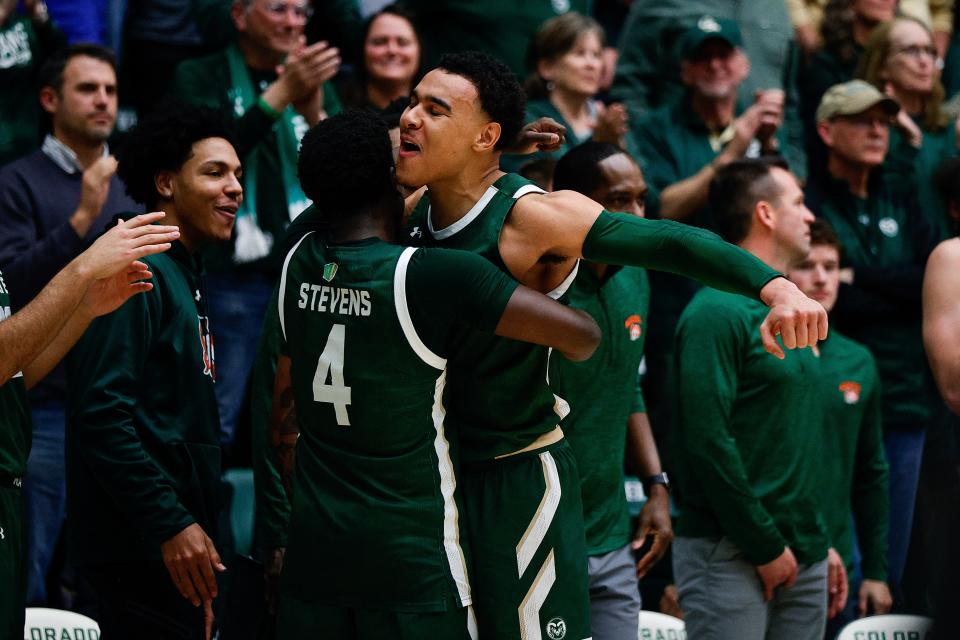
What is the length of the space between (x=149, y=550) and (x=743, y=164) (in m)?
3.01

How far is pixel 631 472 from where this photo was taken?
7203 millimetres

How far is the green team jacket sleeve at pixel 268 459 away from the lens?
4512mm

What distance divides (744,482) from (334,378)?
2034 millimetres

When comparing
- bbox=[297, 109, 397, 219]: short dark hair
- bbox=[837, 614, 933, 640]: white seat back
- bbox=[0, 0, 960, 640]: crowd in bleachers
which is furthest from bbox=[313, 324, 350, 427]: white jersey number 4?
bbox=[837, 614, 933, 640]: white seat back

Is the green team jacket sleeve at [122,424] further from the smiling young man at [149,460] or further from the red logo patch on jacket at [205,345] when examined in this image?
the red logo patch on jacket at [205,345]

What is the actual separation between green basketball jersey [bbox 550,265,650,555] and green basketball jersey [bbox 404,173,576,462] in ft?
2.93

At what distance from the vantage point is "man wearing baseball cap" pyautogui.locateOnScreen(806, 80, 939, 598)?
725 centimetres

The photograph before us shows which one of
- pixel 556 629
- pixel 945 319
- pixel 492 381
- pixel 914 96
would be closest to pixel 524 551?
pixel 556 629

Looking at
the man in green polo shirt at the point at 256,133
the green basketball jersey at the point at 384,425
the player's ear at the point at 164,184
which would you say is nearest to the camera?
the green basketball jersey at the point at 384,425

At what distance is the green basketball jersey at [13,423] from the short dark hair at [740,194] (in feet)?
9.88

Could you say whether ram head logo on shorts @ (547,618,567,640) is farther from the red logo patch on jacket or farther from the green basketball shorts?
the red logo patch on jacket

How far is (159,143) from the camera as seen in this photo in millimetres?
4848

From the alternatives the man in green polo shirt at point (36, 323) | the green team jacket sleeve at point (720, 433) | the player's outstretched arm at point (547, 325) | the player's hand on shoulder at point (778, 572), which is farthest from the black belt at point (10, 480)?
the player's hand on shoulder at point (778, 572)

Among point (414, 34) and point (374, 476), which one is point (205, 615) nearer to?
point (374, 476)
